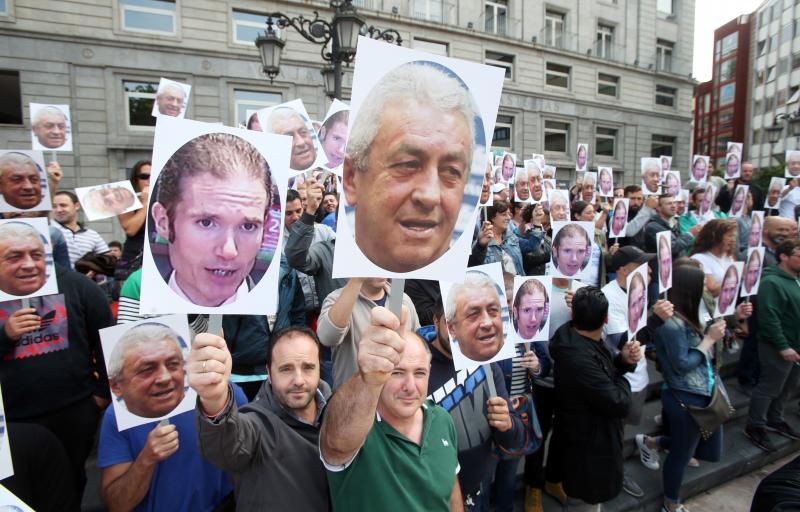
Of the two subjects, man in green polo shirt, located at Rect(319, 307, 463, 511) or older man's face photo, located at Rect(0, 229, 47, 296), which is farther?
older man's face photo, located at Rect(0, 229, 47, 296)

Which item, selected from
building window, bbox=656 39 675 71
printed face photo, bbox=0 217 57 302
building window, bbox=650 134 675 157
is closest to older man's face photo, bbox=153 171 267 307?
printed face photo, bbox=0 217 57 302

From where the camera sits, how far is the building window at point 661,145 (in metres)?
28.2

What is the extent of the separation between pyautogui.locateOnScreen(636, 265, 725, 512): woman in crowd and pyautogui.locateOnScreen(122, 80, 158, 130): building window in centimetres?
1722

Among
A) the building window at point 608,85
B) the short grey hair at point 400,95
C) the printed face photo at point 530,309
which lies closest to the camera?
the short grey hair at point 400,95

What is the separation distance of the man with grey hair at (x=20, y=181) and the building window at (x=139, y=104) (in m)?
14.6

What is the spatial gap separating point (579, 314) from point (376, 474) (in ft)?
6.05

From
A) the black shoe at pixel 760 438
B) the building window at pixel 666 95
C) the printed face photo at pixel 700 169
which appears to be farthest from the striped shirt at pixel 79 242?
Answer: the building window at pixel 666 95

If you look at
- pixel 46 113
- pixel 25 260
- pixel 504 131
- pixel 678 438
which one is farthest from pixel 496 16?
pixel 25 260

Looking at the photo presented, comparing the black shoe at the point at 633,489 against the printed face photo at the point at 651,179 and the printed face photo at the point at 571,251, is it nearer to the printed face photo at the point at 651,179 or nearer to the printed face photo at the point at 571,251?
the printed face photo at the point at 571,251

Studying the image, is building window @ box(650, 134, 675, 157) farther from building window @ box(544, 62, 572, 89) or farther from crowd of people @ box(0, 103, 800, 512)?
crowd of people @ box(0, 103, 800, 512)

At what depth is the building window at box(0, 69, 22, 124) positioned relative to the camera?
14344 mm

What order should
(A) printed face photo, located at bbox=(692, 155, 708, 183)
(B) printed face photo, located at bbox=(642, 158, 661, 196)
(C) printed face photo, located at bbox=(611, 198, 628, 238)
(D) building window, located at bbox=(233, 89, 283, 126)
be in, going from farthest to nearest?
(D) building window, located at bbox=(233, 89, 283, 126), (A) printed face photo, located at bbox=(692, 155, 708, 183), (B) printed face photo, located at bbox=(642, 158, 661, 196), (C) printed face photo, located at bbox=(611, 198, 628, 238)

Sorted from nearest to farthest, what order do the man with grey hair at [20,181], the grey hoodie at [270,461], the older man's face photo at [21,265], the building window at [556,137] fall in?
the grey hoodie at [270,461], the older man's face photo at [21,265], the man with grey hair at [20,181], the building window at [556,137]

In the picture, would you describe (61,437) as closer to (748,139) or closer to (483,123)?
(483,123)
